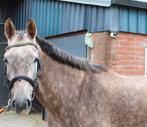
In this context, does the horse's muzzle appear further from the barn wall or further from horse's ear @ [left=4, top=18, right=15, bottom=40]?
the barn wall

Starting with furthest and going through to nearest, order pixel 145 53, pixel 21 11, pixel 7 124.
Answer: pixel 21 11
pixel 7 124
pixel 145 53

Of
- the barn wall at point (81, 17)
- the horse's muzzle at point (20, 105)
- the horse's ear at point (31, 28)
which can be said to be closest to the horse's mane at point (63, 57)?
the horse's ear at point (31, 28)

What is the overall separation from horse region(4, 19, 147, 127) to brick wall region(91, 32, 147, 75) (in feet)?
7.36

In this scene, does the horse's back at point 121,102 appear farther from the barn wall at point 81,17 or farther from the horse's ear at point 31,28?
the barn wall at point 81,17

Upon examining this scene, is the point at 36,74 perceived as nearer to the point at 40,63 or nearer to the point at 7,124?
the point at 40,63

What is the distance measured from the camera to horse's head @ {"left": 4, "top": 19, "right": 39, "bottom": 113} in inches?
128

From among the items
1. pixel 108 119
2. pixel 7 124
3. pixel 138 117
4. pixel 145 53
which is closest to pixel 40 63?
pixel 108 119

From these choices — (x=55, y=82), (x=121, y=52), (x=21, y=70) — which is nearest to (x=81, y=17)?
(x=121, y=52)

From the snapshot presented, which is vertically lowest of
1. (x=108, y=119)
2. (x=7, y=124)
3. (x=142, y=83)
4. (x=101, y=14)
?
(x=7, y=124)

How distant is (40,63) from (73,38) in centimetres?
368

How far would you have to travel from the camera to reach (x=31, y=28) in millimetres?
3611

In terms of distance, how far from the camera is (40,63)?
11.9 ft

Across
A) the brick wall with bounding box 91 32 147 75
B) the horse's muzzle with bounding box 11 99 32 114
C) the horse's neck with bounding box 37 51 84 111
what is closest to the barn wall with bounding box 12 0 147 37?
the brick wall with bounding box 91 32 147 75

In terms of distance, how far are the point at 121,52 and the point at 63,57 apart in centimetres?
259
